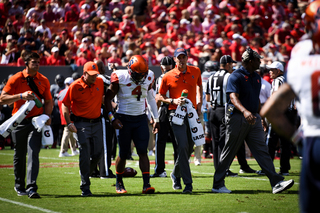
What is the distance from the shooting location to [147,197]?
7195 millimetres

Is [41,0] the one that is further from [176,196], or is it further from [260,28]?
[176,196]

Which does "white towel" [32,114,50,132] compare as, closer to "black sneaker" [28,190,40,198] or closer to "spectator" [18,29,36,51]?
"black sneaker" [28,190,40,198]

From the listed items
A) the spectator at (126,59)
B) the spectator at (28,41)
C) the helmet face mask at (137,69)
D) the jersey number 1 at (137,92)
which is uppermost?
the spectator at (28,41)

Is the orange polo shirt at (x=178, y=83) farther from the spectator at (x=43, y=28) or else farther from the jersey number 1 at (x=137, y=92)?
the spectator at (x=43, y=28)

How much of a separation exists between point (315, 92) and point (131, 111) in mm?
4697

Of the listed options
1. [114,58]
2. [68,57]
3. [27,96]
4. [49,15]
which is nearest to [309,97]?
[27,96]

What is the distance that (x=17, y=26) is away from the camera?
2031 centimetres

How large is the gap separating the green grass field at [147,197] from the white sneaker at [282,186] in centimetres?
11

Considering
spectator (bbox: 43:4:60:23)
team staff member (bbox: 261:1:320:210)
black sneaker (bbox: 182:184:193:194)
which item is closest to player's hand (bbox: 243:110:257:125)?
black sneaker (bbox: 182:184:193:194)

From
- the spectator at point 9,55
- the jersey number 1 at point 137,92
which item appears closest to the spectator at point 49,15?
the spectator at point 9,55

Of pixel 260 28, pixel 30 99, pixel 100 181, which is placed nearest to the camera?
pixel 30 99

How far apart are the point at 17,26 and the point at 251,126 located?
15.8 meters

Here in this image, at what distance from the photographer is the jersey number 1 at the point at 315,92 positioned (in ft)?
10.3

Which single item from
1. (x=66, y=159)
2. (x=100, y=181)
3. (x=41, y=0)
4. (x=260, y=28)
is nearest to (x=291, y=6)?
(x=260, y=28)
